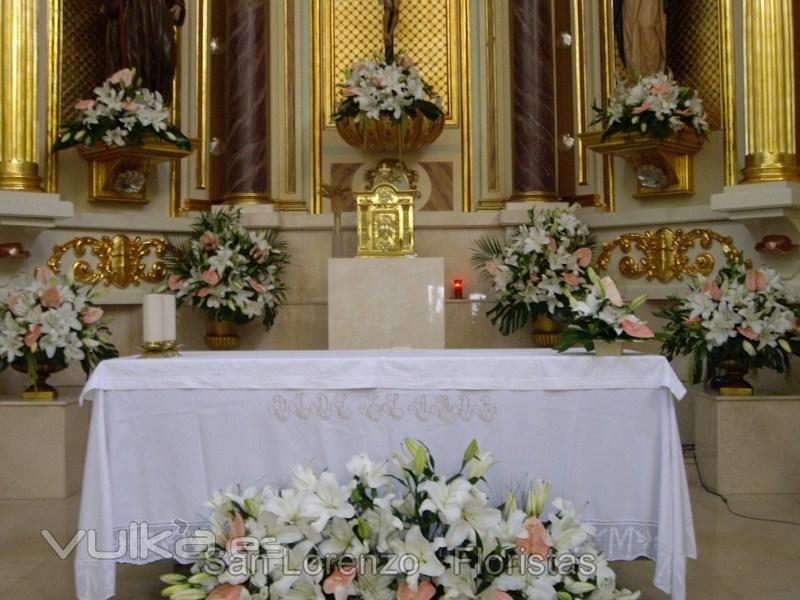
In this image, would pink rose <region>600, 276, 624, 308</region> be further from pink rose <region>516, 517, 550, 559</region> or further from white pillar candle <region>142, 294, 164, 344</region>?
white pillar candle <region>142, 294, 164, 344</region>

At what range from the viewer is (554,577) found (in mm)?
2756

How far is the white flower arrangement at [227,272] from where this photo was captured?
6.26m

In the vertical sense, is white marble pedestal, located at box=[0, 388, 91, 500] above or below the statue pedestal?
below

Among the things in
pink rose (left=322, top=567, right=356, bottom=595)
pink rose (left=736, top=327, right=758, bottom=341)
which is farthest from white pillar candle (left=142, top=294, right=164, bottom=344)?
pink rose (left=736, top=327, right=758, bottom=341)

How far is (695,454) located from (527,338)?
1.54 metres

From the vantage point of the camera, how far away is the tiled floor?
3.45 metres

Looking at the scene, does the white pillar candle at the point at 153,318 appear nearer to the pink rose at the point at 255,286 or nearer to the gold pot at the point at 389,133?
the pink rose at the point at 255,286

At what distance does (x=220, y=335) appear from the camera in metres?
6.63

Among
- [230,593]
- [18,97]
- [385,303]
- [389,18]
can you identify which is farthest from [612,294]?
[389,18]

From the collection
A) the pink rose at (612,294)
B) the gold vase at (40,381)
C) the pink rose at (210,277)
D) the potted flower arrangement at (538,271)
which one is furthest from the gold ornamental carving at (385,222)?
the pink rose at (612,294)

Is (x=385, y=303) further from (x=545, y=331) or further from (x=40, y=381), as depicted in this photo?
(x=40, y=381)

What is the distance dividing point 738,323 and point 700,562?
1.64 m

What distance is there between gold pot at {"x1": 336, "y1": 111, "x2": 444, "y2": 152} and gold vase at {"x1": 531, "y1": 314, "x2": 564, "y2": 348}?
5.35 ft

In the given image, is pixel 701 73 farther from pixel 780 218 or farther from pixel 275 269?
pixel 275 269
